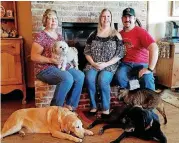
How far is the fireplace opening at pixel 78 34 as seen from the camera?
3070 millimetres

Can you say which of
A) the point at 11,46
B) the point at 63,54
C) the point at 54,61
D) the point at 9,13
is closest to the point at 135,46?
the point at 63,54

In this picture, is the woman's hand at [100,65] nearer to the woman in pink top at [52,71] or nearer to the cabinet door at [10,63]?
the woman in pink top at [52,71]

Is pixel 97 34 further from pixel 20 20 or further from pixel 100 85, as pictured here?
pixel 20 20

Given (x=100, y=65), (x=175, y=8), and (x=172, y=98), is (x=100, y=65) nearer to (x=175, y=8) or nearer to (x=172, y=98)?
(x=172, y=98)

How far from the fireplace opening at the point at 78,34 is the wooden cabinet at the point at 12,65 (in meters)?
0.58

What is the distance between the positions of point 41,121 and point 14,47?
112cm

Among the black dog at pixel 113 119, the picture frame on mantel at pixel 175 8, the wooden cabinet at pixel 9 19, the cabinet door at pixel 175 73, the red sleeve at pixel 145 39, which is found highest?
the picture frame on mantel at pixel 175 8

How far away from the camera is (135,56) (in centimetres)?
262

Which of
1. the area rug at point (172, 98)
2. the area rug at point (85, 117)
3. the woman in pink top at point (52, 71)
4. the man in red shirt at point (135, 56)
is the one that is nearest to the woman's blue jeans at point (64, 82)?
the woman in pink top at point (52, 71)

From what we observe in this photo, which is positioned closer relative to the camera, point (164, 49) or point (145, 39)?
point (145, 39)

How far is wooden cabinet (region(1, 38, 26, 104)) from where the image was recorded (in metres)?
2.85

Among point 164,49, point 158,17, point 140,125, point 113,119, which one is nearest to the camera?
point 140,125

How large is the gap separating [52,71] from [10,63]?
742mm

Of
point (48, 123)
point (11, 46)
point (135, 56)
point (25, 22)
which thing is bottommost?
point (48, 123)
